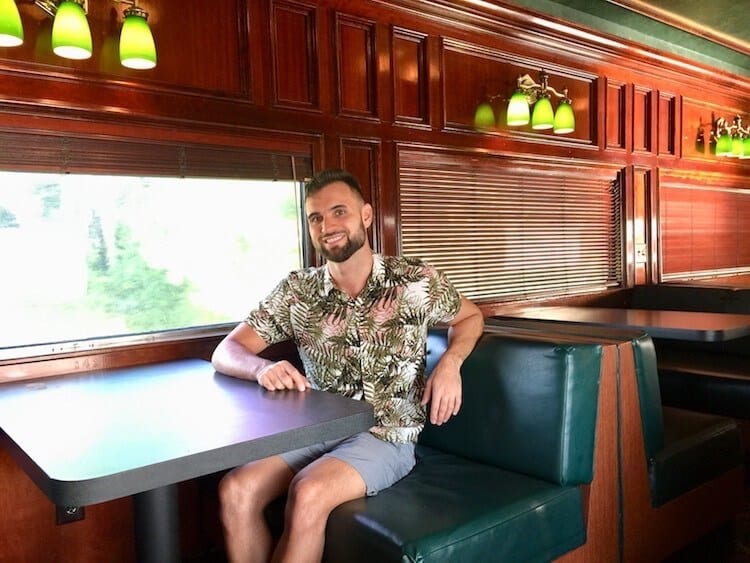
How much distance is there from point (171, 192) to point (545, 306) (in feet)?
8.03

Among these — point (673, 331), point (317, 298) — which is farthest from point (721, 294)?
point (317, 298)

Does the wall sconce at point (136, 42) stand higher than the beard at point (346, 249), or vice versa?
the wall sconce at point (136, 42)

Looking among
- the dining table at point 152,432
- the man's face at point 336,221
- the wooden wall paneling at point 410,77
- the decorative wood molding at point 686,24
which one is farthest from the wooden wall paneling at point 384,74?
the decorative wood molding at point 686,24

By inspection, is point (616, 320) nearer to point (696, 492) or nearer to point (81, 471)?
point (696, 492)

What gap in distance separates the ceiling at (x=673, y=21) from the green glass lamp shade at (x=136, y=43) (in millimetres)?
2345

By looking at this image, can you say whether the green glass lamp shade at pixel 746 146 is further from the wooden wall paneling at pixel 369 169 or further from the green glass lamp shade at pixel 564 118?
the wooden wall paneling at pixel 369 169

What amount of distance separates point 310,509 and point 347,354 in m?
0.54

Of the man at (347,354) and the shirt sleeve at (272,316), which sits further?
the shirt sleeve at (272,316)

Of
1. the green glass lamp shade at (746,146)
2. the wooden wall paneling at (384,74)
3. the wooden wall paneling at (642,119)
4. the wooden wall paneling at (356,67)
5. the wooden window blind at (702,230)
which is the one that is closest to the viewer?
the wooden wall paneling at (356,67)

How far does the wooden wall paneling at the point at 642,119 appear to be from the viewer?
4418 mm

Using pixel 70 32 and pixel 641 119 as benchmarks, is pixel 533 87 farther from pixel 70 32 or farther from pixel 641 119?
pixel 70 32

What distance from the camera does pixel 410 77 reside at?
3223 millimetres

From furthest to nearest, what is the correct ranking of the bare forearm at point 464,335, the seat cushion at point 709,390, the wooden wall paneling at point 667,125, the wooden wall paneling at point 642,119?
the wooden wall paneling at point 667,125
the wooden wall paneling at point 642,119
the seat cushion at point 709,390
the bare forearm at point 464,335

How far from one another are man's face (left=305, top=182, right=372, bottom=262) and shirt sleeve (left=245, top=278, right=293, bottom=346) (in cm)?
23
